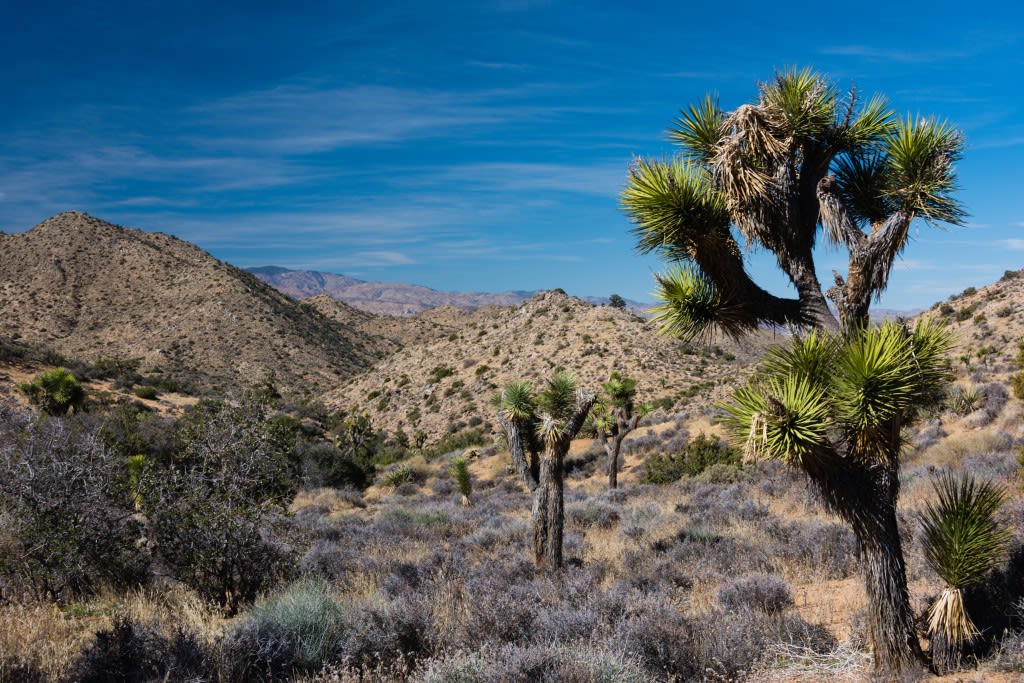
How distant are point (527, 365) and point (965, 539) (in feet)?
126

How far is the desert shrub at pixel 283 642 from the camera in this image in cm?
500

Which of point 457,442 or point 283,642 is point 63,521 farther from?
point 457,442

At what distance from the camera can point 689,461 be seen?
72.9 ft

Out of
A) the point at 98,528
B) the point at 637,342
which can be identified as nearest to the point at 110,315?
the point at 637,342

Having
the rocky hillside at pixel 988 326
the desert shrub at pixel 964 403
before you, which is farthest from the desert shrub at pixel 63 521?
the rocky hillside at pixel 988 326

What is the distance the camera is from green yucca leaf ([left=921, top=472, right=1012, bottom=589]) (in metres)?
4.79

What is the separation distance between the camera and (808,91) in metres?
5.27

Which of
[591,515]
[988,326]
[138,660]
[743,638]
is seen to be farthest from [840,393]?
[988,326]

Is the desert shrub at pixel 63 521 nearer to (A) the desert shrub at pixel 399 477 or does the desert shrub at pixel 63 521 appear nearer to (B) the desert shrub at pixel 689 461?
(B) the desert shrub at pixel 689 461

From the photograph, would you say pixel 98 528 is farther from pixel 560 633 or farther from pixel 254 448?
pixel 560 633

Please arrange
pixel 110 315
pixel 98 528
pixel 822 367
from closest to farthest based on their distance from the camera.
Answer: pixel 822 367 < pixel 98 528 < pixel 110 315

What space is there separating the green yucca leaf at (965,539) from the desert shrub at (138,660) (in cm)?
593

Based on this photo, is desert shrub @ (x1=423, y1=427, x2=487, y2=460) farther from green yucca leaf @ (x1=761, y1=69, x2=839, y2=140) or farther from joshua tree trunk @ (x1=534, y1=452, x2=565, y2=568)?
green yucca leaf @ (x1=761, y1=69, x2=839, y2=140)

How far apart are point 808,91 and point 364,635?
627 centimetres
